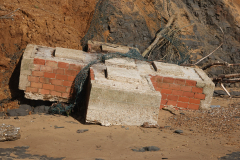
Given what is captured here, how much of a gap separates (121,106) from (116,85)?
1.21 ft

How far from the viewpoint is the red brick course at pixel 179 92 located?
535cm

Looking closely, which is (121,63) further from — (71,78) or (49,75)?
(49,75)

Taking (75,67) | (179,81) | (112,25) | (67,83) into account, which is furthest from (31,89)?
(112,25)

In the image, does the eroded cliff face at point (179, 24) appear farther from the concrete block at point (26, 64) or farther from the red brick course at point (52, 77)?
the concrete block at point (26, 64)

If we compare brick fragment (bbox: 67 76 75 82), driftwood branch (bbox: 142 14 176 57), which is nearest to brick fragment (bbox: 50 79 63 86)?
brick fragment (bbox: 67 76 75 82)

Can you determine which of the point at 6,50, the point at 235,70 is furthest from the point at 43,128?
the point at 235,70

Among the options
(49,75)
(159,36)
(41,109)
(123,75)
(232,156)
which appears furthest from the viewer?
(159,36)

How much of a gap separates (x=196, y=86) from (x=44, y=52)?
3083 mm

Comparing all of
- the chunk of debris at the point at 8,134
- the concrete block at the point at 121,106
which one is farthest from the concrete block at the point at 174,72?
the chunk of debris at the point at 8,134

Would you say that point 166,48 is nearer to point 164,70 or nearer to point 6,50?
point 164,70

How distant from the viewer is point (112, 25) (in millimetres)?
7957

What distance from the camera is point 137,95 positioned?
175 inches

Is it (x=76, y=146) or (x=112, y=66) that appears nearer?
(x=76, y=146)

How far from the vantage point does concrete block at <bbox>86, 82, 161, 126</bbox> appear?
14.4ft
